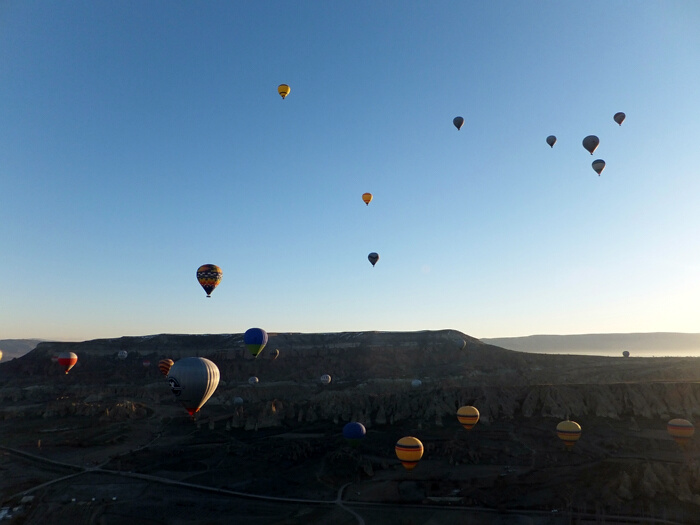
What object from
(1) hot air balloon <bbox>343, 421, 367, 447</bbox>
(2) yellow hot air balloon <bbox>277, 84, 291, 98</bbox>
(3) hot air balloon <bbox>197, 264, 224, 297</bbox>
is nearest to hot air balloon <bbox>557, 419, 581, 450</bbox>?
(1) hot air balloon <bbox>343, 421, 367, 447</bbox>

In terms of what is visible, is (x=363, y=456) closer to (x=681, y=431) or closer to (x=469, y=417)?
(x=469, y=417)

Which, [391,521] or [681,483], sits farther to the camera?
[681,483]

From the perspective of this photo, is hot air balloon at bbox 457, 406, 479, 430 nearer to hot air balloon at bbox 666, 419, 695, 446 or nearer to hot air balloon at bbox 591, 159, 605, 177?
hot air balloon at bbox 666, 419, 695, 446

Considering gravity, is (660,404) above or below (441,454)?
above

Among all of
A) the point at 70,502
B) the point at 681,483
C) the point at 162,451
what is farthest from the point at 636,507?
the point at 162,451

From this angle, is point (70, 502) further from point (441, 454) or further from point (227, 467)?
point (441, 454)

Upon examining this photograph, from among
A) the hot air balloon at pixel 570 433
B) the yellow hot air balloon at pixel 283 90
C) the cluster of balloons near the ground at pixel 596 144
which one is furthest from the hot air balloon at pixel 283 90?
the hot air balloon at pixel 570 433
